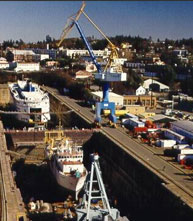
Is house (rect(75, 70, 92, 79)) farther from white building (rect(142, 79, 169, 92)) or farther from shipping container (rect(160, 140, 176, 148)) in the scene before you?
shipping container (rect(160, 140, 176, 148))

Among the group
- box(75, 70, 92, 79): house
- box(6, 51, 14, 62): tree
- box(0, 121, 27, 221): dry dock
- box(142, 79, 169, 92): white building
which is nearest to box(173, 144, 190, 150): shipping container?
box(0, 121, 27, 221): dry dock

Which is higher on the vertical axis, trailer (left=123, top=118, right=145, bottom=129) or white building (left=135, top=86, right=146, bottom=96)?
white building (left=135, top=86, right=146, bottom=96)

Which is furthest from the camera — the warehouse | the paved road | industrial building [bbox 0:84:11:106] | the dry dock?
industrial building [bbox 0:84:11:106]

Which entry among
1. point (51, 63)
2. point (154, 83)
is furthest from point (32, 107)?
point (51, 63)

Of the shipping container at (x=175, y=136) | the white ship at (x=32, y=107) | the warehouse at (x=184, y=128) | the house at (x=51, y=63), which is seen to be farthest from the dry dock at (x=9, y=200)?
the house at (x=51, y=63)

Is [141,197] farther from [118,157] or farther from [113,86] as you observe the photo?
[113,86]

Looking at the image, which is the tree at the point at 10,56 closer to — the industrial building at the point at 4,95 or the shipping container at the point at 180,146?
the industrial building at the point at 4,95

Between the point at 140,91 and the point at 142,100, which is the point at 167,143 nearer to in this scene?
the point at 142,100
